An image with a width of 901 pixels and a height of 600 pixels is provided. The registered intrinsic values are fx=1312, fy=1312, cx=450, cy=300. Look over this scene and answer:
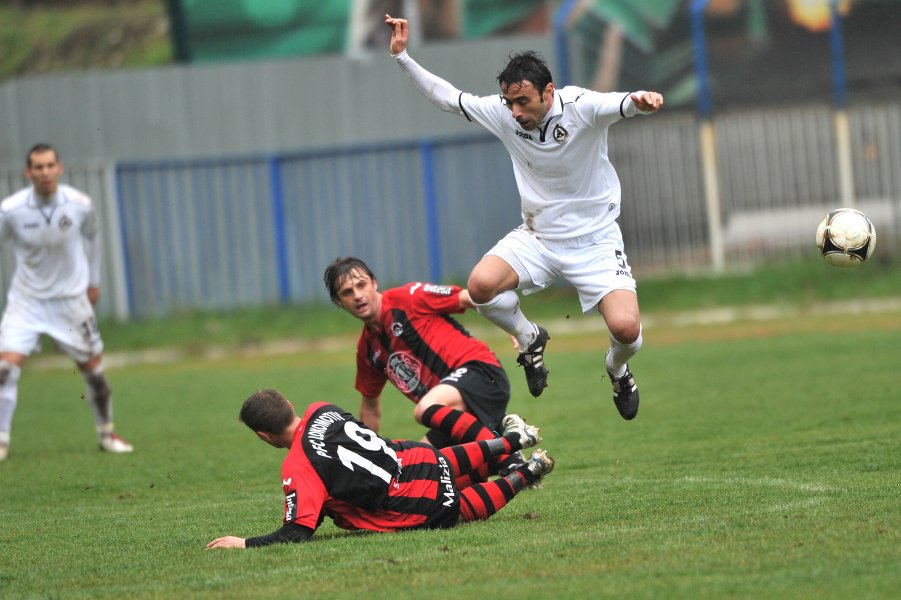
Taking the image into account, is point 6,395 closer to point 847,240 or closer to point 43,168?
point 43,168

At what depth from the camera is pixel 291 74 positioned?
23.7 metres

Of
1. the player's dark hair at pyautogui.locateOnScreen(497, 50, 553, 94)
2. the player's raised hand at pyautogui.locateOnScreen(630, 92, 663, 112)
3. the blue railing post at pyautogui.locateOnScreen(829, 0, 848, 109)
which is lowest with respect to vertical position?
the player's raised hand at pyautogui.locateOnScreen(630, 92, 663, 112)

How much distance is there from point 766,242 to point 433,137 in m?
6.20

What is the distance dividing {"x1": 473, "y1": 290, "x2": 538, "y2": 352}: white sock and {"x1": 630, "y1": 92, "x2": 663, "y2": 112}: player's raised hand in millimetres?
1629

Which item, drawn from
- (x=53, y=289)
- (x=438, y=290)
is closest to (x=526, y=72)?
(x=438, y=290)

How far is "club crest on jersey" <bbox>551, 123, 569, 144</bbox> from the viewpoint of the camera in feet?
27.2

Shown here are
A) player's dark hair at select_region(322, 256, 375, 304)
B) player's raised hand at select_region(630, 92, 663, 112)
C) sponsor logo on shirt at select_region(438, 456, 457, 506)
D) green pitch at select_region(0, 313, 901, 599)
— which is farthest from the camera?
player's dark hair at select_region(322, 256, 375, 304)

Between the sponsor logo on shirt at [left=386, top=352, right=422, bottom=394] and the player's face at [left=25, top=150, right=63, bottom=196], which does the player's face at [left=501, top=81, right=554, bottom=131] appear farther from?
the player's face at [left=25, top=150, right=63, bottom=196]

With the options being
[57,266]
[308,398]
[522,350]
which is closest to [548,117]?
[522,350]

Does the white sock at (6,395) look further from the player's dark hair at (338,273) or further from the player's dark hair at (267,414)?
the player's dark hair at (267,414)

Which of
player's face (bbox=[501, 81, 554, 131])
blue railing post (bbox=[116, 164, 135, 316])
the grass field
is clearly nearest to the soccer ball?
the grass field

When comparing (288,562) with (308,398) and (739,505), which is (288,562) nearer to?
(739,505)

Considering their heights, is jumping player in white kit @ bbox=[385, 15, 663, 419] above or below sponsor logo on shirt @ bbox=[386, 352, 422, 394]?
above

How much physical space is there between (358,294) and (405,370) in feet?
2.34
